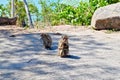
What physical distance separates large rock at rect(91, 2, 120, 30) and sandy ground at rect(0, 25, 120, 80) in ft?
2.72

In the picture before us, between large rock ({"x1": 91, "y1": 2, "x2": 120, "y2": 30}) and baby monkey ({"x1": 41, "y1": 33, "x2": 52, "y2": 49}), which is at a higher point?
large rock ({"x1": 91, "y1": 2, "x2": 120, "y2": 30})

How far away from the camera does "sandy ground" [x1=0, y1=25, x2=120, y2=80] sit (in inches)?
208

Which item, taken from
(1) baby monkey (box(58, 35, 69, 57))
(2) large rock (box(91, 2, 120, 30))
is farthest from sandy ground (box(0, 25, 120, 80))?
(2) large rock (box(91, 2, 120, 30))

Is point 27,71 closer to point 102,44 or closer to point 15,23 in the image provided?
point 102,44

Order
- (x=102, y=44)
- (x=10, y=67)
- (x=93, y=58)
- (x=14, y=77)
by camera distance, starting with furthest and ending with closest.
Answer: (x=102, y=44)
(x=93, y=58)
(x=10, y=67)
(x=14, y=77)

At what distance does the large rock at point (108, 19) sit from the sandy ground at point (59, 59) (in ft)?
2.72

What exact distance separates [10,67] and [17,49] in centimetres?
148

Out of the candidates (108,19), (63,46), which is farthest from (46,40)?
(108,19)

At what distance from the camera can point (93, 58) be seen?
6.36 m

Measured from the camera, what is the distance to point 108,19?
9859mm

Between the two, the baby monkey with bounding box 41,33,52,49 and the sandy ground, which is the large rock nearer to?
the sandy ground

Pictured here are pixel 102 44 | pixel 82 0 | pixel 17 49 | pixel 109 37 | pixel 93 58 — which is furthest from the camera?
pixel 82 0

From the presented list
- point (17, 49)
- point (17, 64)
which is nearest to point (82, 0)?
point (17, 49)

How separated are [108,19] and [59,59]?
13.6ft
